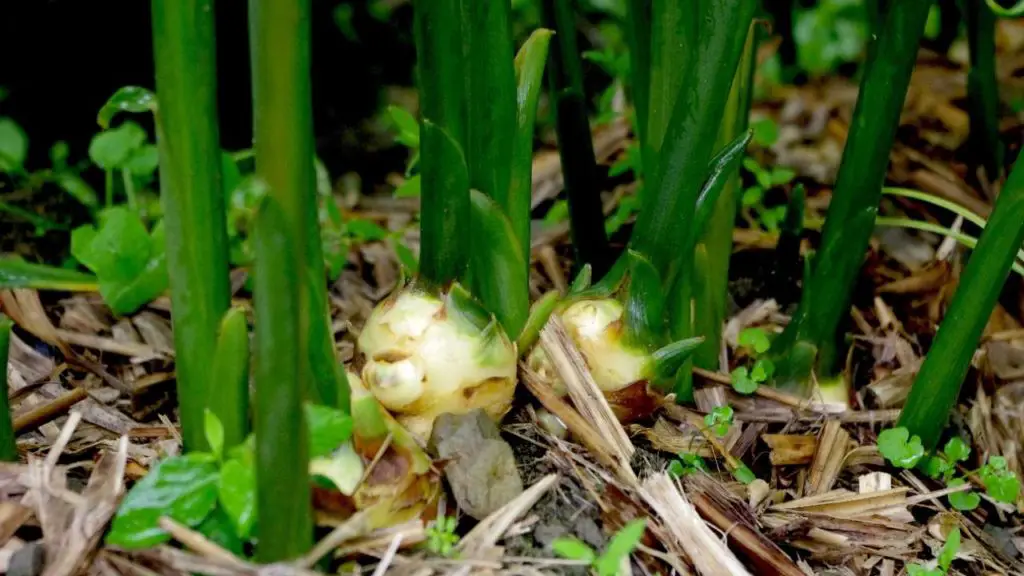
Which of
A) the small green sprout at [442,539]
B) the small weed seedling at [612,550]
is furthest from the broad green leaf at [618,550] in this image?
the small green sprout at [442,539]

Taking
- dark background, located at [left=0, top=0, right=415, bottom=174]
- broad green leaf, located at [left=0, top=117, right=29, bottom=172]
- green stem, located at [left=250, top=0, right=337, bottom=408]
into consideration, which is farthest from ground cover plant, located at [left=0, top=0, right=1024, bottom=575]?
dark background, located at [left=0, top=0, right=415, bottom=174]

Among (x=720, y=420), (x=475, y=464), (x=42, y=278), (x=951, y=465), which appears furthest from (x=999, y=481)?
(x=42, y=278)

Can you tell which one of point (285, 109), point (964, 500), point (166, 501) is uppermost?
point (285, 109)

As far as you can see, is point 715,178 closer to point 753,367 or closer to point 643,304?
point 643,304

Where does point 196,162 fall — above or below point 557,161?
above

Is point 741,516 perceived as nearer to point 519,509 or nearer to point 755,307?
point 519,509

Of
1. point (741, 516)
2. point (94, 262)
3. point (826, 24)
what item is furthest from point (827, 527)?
point (826, 24)

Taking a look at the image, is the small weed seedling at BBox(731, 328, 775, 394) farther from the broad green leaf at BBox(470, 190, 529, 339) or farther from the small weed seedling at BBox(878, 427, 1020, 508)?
the broad green leaf at BBox(470, 190, 529, 339)
